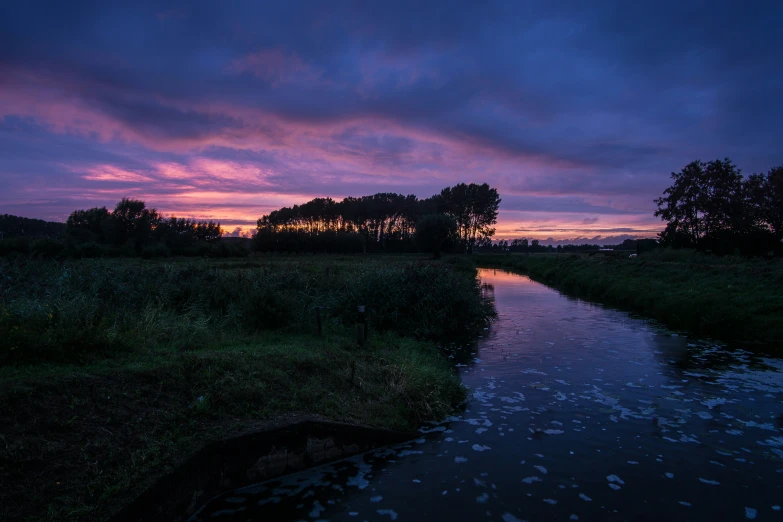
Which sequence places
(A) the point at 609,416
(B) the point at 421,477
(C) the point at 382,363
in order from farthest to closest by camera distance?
1. (C) the point at 382,363
2. (A) the point at 609,416
3. (B) the point at 421,477

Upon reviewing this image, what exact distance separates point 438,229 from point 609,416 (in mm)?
63547

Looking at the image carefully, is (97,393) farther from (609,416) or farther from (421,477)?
(609,416)

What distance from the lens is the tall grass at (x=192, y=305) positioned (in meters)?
8.13

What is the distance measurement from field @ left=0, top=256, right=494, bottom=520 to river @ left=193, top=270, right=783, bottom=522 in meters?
0.91

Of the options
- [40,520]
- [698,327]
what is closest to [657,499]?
[40,520]

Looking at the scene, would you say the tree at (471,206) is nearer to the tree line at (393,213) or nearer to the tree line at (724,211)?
the tree line at (393,213)

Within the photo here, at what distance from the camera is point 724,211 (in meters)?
43.5

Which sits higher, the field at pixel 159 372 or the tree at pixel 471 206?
the tree at pixel 471 206

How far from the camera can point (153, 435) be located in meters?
5.83

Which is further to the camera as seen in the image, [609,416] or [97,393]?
[609,416]

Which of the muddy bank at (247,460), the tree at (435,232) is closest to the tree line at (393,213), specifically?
the tree at (435,232)

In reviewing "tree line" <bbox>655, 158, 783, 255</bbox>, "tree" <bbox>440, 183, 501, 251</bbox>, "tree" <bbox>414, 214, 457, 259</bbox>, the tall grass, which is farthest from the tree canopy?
"tree" <bbox>440, 183, 501, 251</bbox>

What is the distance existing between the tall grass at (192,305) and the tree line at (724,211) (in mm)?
32073

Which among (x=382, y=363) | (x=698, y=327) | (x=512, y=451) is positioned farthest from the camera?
(x=698, y=327)
